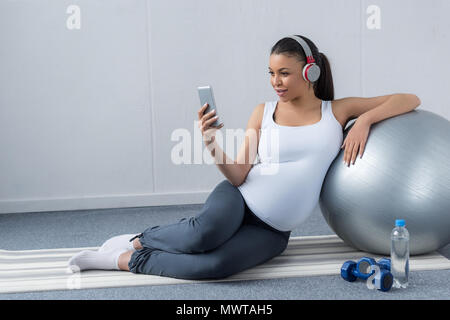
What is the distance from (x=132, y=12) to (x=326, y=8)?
1.38 meters

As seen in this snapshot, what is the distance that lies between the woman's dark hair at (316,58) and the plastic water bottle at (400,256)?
0.68m

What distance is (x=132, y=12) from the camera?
3.86 meters

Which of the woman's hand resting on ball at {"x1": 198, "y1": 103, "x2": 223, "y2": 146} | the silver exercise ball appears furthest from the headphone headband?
the woman's hand resting on ball at {"x1": 198, "y1": 103, "x2": 223, "y2": 146}

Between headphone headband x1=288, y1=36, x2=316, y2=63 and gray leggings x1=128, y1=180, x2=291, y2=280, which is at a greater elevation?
headphone headband x1=288, y1=36, x2=316, y2=63

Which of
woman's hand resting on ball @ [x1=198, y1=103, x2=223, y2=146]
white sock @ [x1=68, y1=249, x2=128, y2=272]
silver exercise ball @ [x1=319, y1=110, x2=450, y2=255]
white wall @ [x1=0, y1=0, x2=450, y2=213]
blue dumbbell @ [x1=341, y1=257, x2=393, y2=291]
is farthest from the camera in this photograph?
white wall @ [x1=0, y1=0, x2=450, y2=213]

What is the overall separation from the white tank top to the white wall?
164cm

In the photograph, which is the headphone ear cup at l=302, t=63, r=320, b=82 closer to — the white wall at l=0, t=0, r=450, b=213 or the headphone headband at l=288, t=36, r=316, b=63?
the headphone headband at l=288, t=36, r=316, b=63

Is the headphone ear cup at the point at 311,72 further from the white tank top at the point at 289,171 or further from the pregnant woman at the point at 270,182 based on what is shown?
the white tank top at the point at 289,171

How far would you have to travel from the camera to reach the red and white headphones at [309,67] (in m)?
2.29

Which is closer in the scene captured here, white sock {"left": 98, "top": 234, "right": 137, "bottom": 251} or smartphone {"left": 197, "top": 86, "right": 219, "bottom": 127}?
smartphone {"left": 197, "top": 86, "right": 219, "bottom": 127}

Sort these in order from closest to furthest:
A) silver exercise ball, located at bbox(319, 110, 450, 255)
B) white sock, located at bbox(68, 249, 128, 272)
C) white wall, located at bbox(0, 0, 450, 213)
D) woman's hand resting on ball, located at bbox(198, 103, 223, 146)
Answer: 1. woman's hand resting on ball, located at bbox(198, 103, 223, 146)
2. silver exercise ball, located at bbox(319, 110, 450, 255)
3. white sock, located at bbox(68, 249, 128, 272)
4. white wall, located at bbox(0, 0, 450, 213)

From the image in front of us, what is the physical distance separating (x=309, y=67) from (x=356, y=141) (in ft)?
1.22

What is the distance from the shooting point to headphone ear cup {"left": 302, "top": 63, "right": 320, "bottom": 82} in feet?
7.49
